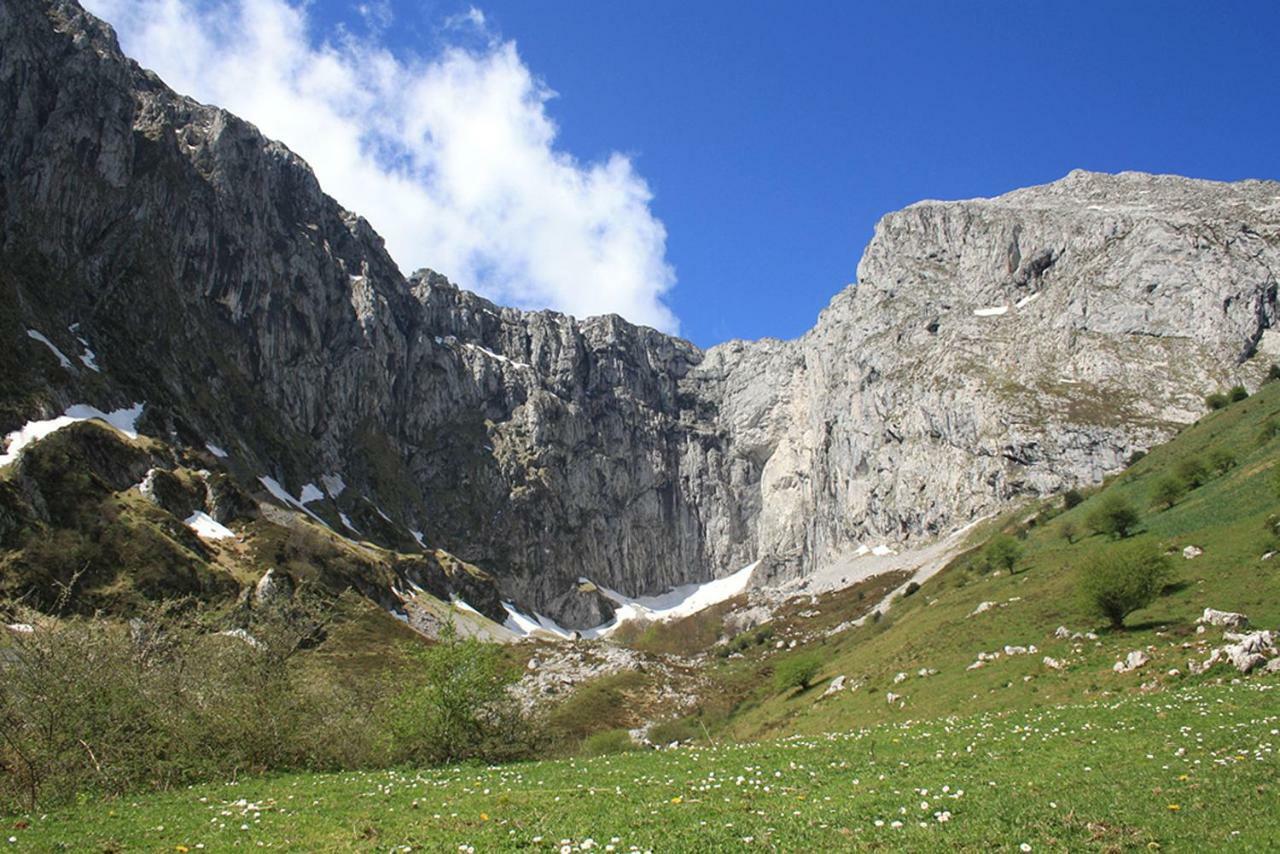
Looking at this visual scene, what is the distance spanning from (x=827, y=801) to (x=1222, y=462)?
7980cm

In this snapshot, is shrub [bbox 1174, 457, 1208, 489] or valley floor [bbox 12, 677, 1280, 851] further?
shrub [bbox 1174, 457, 1208, 489]

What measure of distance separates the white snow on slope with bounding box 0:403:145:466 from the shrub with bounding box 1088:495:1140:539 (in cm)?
12608

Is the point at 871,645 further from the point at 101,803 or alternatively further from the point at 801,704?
the point at 101,803

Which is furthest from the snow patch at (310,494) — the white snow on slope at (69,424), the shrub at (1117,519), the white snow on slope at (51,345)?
the shrub at (1117,519)

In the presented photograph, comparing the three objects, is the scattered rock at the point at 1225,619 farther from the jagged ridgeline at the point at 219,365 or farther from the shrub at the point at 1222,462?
the jagged ridgeline at the point at 219,365

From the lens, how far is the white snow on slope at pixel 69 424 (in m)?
100

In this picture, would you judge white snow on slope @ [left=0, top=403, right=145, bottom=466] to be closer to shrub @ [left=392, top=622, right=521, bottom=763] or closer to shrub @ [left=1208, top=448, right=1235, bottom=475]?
shrub @ [left=392, top=622, right=521, bottom=763]

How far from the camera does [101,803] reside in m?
19.5

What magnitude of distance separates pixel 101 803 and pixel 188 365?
161667 mm

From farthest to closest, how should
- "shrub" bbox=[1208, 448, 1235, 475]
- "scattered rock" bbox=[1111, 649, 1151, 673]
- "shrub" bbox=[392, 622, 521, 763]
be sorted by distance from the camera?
"shrub" bbox=[1208, 448, 1235, 475]
"scattered rock" bbox=[1111, 649, 1151, 673]
"shrub" bbox=[392, 622, 521, 763]

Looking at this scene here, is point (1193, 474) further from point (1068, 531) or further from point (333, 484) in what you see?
point (333, 484)

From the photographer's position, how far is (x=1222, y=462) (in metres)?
74.1

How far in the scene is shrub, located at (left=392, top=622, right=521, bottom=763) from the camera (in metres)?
31.3

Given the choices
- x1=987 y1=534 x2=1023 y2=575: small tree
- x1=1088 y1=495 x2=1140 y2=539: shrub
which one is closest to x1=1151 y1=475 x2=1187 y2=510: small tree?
x1=1088 y1=495 x2=1140 y2=539: shrub
